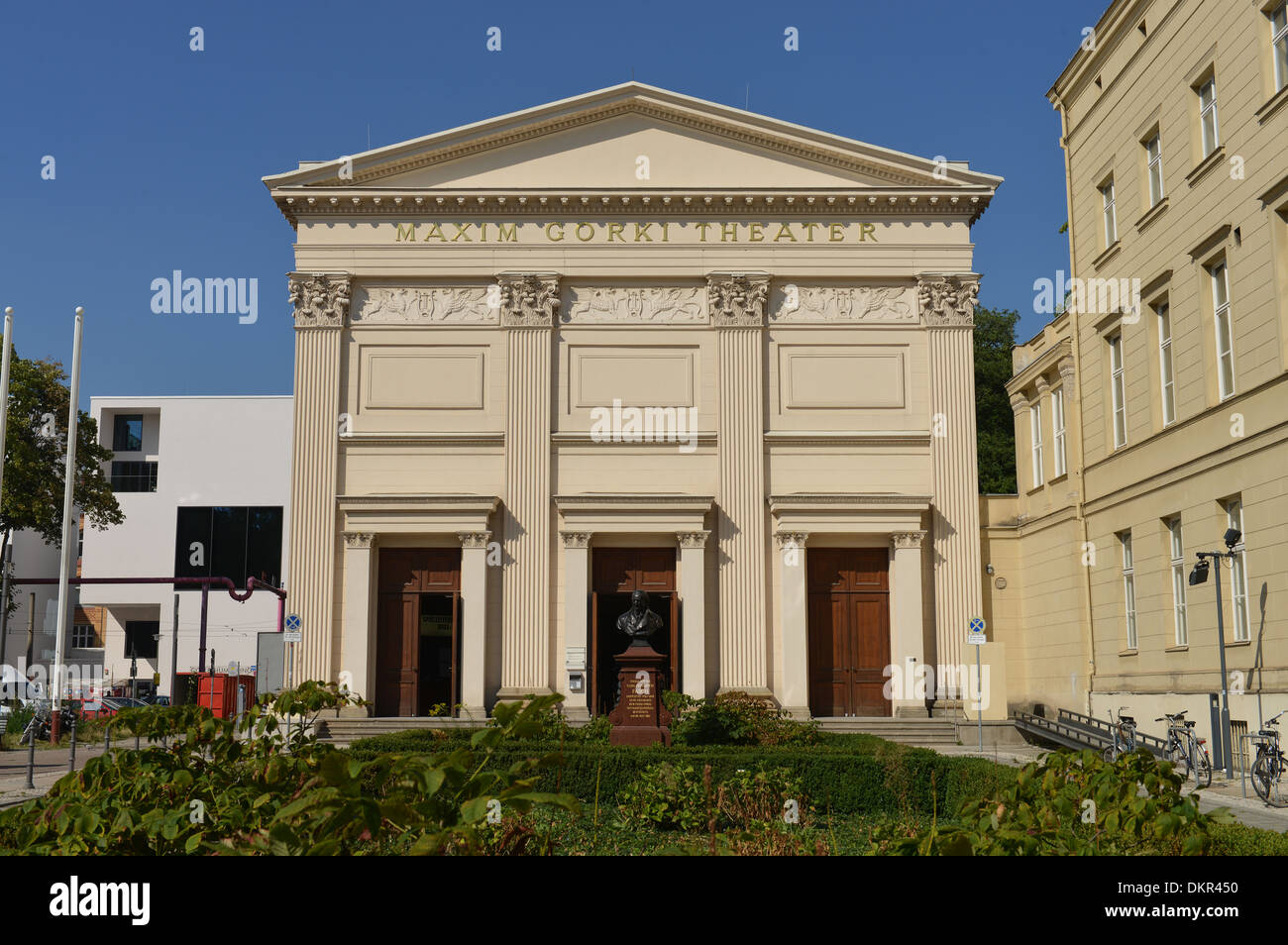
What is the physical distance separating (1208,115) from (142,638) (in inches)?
2612

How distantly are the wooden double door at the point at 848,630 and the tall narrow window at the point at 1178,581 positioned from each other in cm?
832

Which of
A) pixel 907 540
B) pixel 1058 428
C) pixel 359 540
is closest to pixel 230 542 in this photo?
pixel 359 540

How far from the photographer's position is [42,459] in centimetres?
4494

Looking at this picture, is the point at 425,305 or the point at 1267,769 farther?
the point at 425,305

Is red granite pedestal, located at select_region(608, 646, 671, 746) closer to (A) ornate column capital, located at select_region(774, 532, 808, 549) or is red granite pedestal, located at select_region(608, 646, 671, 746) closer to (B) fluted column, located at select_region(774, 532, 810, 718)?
(B) fluted column, located at select_region(774, 532, 810, 718)

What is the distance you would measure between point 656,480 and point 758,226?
779 cm

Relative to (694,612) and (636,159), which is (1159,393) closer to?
(694,612)

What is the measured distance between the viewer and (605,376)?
33.5 meters

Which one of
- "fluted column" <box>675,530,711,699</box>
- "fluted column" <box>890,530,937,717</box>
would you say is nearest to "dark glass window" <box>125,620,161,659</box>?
"fluted column" <box>675,530,711,699</box>

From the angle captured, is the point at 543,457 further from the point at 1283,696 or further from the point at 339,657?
the point at 1283,696
